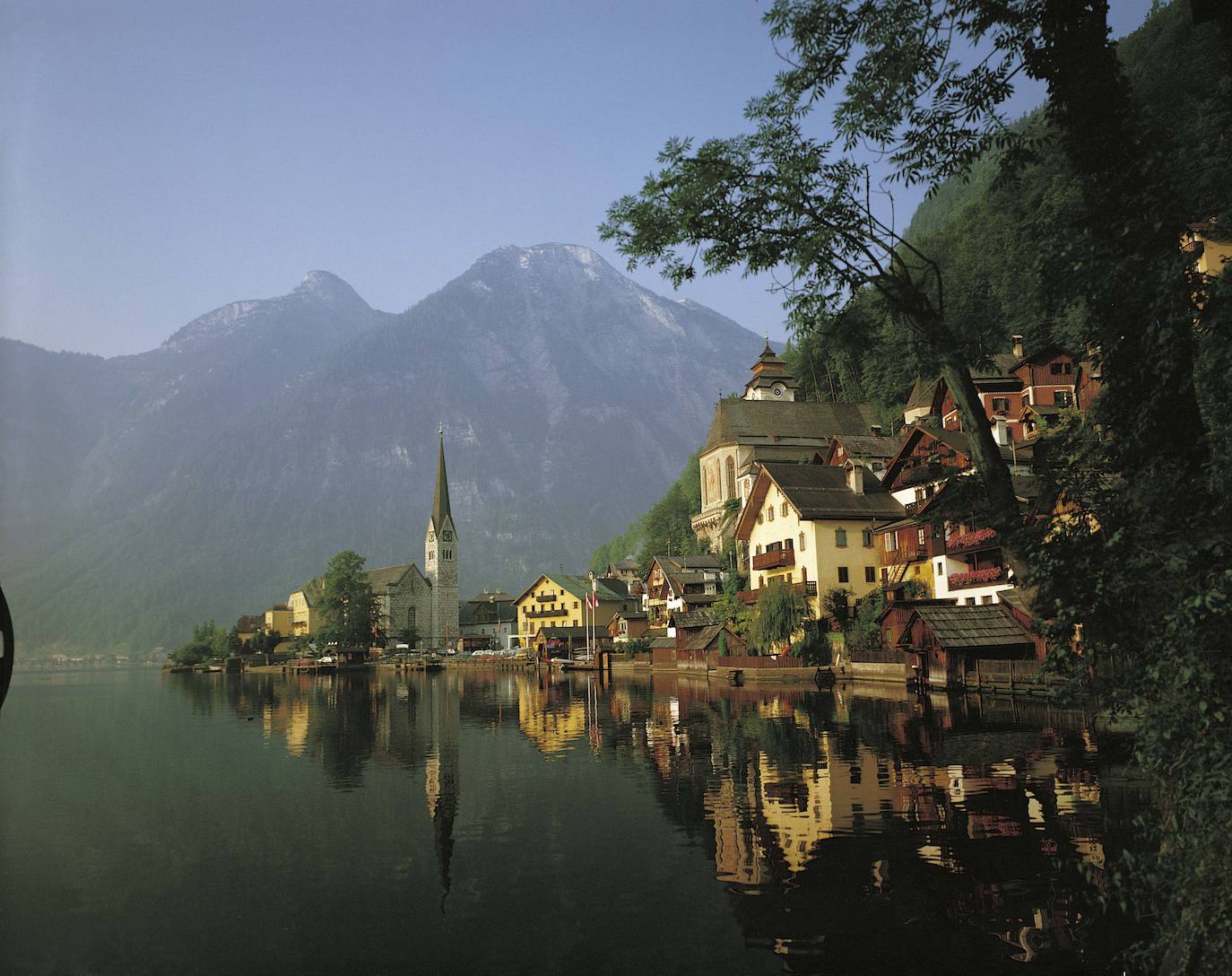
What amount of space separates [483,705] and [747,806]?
36.6 metres

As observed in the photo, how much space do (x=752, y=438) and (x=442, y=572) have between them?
9146cm

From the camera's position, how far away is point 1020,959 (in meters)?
10.2

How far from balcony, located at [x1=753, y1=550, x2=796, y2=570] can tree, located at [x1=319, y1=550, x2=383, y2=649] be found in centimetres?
7989

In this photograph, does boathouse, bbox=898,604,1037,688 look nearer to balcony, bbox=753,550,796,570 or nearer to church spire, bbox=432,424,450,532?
balcony, bbox=753,550,796,570

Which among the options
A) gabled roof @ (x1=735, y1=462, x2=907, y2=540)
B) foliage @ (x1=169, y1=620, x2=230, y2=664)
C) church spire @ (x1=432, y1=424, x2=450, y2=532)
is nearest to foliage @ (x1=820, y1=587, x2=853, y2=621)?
gabled roof @ (x1=735, y1=462, x2=907, y2=540)

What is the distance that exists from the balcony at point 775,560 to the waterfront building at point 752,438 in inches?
1212

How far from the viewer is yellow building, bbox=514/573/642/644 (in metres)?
122

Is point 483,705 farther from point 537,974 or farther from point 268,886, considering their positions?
point 537,974

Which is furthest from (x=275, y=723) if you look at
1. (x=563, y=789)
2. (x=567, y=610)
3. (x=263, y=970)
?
(x=567, y=610)

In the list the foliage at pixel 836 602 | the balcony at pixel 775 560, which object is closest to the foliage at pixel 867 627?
the foliage at pixel 836 602

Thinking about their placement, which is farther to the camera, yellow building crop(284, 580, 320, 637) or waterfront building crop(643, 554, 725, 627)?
yellow building crop(284, 580, 320, 637)

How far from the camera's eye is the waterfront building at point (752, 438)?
4072 inches

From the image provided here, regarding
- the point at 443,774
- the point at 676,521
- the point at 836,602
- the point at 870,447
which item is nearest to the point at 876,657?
the point at 836,602

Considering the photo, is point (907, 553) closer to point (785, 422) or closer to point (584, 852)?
point (584, 852)
